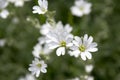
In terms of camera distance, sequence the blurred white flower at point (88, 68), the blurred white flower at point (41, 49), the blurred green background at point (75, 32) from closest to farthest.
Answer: the blurred white flower at point (88, 68) < the blurred white flower at point (41, 49) < the blurred green background at point (75, 32)

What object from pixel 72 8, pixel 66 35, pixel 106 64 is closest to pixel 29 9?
pixel 72 8

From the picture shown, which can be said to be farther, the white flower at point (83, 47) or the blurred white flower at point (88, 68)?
the blurred white flower at point (88, 68)

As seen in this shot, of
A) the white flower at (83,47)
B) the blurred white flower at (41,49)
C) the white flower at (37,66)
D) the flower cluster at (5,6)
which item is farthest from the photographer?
the blurred white flower at (41,49)

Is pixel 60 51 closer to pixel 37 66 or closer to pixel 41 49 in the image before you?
pixel 37 66

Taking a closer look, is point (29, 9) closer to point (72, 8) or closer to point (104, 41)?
point (72, 8)

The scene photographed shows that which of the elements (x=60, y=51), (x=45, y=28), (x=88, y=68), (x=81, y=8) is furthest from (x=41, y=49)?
(x=60, y=51)

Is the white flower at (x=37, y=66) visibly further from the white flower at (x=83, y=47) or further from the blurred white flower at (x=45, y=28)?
the blurred white flower at (x=45, y=28)

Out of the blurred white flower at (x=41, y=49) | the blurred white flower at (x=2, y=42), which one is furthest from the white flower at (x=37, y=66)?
the blurred white flower at (x=2, y=42)
